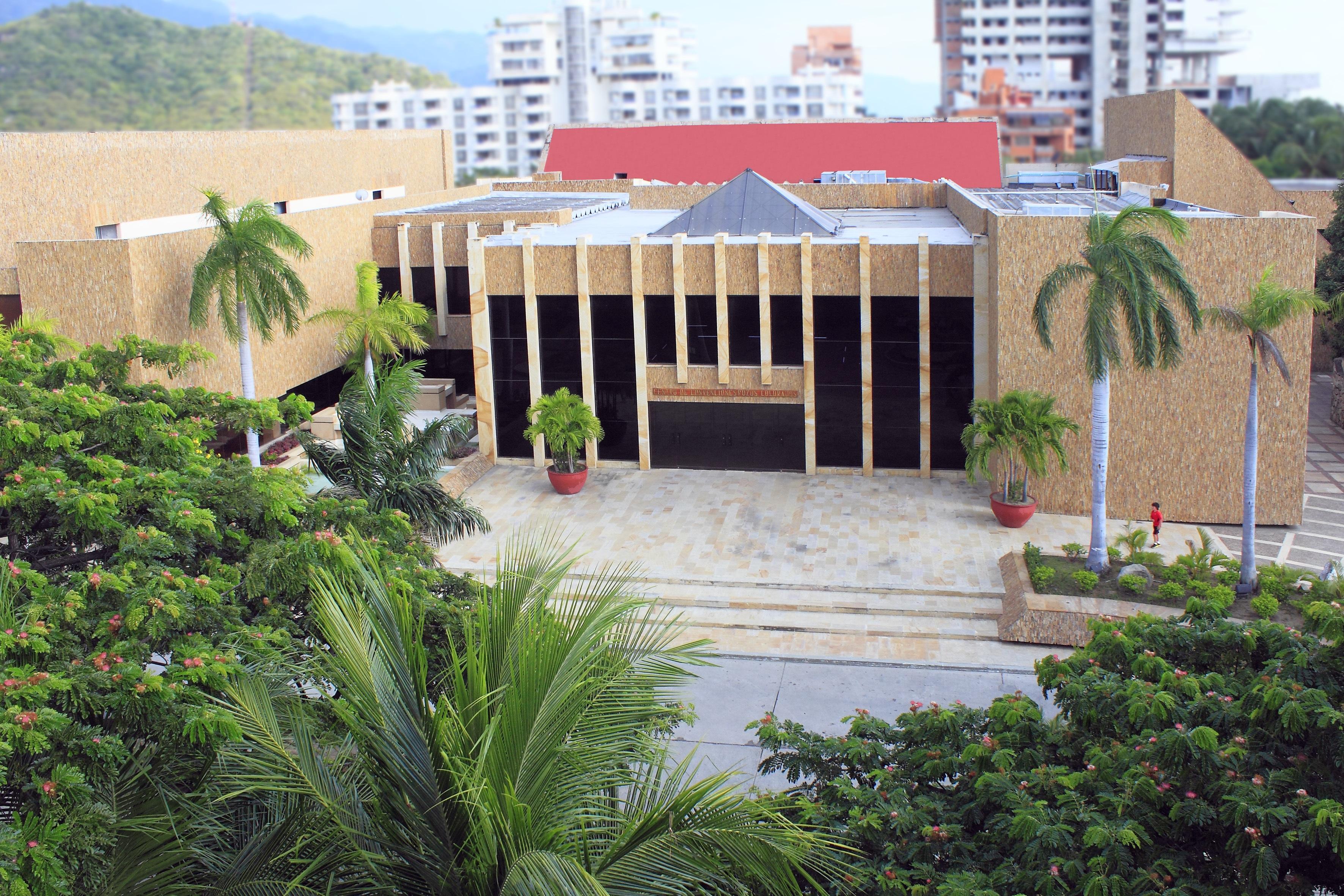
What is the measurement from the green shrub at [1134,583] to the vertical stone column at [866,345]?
8.73 metres

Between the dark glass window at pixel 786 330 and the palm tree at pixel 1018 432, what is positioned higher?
the dark glass window at pixel 786 330

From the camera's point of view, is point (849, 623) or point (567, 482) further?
point (567, 482)

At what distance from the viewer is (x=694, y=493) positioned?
28.5 m

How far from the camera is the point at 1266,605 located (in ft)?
61.4

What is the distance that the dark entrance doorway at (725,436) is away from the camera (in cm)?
2973

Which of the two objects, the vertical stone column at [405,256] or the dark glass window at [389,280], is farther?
the dark glass window at [389,280]

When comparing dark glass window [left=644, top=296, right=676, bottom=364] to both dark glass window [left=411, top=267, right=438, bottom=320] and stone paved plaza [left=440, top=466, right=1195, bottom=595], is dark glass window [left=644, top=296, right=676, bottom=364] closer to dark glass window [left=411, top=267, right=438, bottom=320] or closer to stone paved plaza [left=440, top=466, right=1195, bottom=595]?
stone paved plaza [left=440, top=466, right=1195, bottom=595]

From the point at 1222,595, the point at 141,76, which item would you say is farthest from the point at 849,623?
the point at 141,76

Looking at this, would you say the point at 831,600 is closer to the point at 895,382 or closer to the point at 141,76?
the point at 895,382

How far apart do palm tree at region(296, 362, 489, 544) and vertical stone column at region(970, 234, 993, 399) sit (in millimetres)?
13449

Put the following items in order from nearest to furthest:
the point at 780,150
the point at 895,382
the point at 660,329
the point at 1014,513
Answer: the point at 1014,513 < the point at 895,382 < the point at 660,329 < the point at 780,150

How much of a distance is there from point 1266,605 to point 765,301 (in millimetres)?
13883

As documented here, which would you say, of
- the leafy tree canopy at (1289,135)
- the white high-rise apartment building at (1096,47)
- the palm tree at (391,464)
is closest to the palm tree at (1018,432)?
the palm tree at (391,464)

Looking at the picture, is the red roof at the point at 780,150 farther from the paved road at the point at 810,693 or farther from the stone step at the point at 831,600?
the paved road at the point at 810,693
